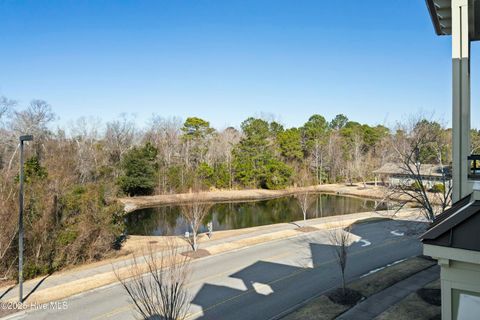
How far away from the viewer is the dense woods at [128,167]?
16750mm

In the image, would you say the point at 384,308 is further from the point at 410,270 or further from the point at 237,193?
the point at 237,193

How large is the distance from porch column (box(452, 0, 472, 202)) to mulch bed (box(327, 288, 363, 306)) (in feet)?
21.5

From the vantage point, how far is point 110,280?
15.2 m

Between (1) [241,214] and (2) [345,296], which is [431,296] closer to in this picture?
(2) [345,296]

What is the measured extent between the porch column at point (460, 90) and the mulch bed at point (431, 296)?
257 inches

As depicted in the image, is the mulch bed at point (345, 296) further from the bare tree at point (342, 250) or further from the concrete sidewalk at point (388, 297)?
the concrete sidewalk at point (388, 297)

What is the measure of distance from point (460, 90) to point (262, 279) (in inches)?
427

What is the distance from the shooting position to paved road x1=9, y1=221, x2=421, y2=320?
39.7 feet

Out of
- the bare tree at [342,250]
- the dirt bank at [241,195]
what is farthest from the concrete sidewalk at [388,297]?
the dirt bank at [241,195]

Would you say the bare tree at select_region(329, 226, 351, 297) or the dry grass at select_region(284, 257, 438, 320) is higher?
the bare tree at select_region(329, 226, 351, 297)

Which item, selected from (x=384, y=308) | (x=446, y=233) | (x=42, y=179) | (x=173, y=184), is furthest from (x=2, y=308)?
(x=173, y=184)

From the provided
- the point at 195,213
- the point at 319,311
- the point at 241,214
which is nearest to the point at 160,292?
the point at 319,311

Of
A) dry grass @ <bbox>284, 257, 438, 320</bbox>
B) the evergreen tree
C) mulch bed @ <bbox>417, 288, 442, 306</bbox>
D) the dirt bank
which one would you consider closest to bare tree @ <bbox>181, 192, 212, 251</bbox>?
dry grass @ <bbox>284, 257, 438, 320</bbox>

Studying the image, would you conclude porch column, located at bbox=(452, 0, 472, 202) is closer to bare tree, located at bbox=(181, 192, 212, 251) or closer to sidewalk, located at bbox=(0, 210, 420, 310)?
sidewalk, located at bbox=(0, 210, 420, 310)
